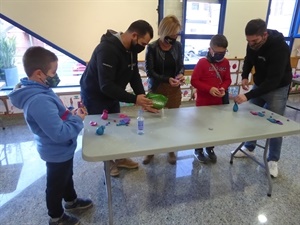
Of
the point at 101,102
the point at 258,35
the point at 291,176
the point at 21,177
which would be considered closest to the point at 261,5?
the point at 258,35

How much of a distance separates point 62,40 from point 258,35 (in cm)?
246

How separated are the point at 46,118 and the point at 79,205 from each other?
33.5 inches

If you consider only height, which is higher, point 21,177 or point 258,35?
point 258,35

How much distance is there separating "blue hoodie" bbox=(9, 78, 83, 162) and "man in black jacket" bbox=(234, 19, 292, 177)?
1273 mm

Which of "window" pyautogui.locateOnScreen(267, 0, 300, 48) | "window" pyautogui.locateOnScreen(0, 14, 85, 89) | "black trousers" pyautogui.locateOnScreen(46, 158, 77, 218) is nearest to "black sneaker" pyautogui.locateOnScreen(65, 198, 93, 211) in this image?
"black trousers" pyautogui.locateOnScreen(46, 158, 77, 218)

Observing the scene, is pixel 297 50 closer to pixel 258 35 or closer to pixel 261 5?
pixel 261 5

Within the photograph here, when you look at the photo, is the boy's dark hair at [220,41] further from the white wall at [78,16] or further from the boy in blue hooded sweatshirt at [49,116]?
the white wall at [78,16]

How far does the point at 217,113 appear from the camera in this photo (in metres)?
1.70

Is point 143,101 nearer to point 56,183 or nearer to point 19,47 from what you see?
point 56,183

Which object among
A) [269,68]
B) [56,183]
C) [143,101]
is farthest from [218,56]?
[56,183]

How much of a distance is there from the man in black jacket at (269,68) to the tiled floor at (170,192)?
0.31m

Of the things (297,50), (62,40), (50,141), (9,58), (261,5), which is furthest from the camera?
(297,50)

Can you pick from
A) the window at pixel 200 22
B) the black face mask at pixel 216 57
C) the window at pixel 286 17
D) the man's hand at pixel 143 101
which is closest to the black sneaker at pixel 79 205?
the man's hand at pixel 143 101

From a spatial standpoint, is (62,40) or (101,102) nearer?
(101,102)
